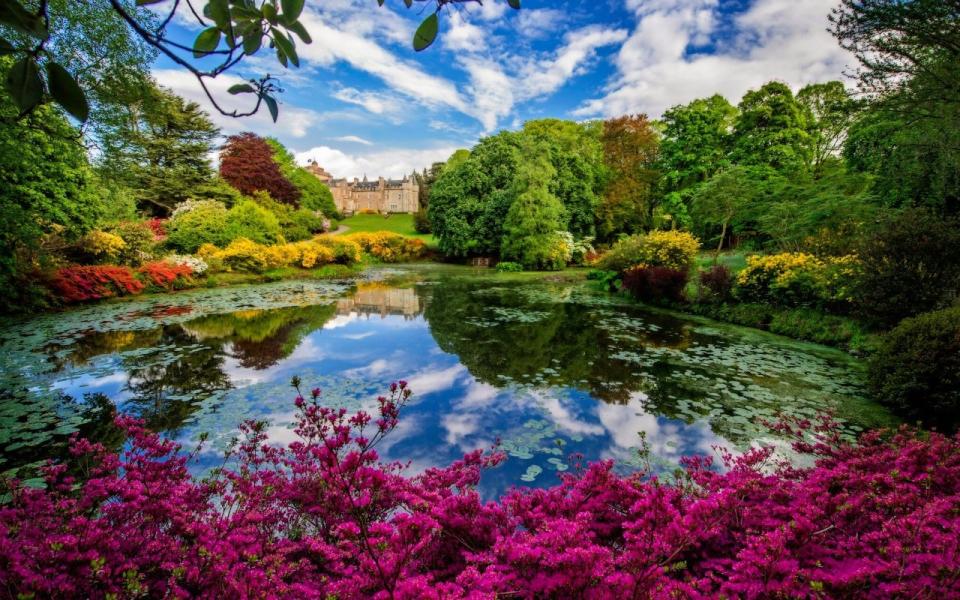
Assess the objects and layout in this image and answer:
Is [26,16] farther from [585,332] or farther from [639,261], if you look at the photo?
[639,261]

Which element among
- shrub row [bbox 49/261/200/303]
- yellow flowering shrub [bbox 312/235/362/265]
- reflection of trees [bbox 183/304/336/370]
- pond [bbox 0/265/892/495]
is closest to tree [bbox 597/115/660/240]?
yellow flowering shrub [bbox 312/235/362/265]

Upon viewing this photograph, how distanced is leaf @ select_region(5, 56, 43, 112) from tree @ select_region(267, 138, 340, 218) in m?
50.1

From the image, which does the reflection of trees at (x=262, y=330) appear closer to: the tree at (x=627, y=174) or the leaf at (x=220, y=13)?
the leaf at (x=220, y=13)

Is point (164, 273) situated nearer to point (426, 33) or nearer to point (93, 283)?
point (93, 283)

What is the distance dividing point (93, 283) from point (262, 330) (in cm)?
656

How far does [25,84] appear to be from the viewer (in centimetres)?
97

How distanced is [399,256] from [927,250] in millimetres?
28350

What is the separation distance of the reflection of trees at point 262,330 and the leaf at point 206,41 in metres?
6.87

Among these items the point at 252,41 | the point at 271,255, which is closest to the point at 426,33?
the point at 252,41

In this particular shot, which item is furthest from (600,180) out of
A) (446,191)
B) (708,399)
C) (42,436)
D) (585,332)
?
(42,436)

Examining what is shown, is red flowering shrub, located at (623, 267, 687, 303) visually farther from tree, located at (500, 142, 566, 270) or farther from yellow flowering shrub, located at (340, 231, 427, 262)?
yellow flowering shrub, located at (340, 231, 427, 262)

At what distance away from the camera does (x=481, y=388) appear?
6.57 m

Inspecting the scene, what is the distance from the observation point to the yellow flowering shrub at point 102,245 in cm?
1399

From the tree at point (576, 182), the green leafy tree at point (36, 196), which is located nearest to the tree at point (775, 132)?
the tree at point (576, 182)
